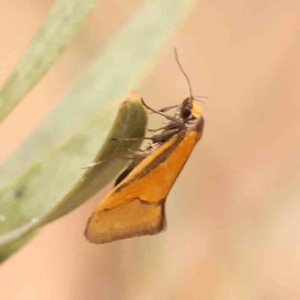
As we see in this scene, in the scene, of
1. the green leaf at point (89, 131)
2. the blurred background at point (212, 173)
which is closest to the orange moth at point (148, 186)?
the green leaf at point (89, 131)

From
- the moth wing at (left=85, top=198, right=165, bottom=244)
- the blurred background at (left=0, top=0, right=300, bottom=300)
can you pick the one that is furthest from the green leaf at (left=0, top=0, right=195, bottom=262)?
the blurred background at (left=0, top=0, right=300, bottom=300)

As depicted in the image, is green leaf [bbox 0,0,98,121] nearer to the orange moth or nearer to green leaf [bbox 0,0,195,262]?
green leaf [bbox 0,0,195,262]

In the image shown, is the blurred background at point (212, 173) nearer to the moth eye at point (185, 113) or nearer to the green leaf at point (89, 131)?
the moth eye at point (185, 113)

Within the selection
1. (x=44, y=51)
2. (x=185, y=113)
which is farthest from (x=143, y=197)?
(x=44, y=51)

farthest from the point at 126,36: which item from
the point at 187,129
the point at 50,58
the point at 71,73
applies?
the point at 71,73

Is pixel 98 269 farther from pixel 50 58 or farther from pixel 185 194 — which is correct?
pixel 50 58

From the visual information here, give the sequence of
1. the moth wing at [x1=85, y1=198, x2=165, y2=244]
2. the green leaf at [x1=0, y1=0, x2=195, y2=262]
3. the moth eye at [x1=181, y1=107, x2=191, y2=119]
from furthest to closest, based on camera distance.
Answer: the moth eye at [x1=181, y1=107, x2=191, y2=119], the moth wing at [x1=85, y1=198, x2=165, y2=244], the green leaf at [x1=0, y1=0, x2=195, y2=262]

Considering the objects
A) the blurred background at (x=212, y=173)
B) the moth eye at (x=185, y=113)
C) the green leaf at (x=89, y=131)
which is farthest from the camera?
the blurred background at (x=212, y=173)
